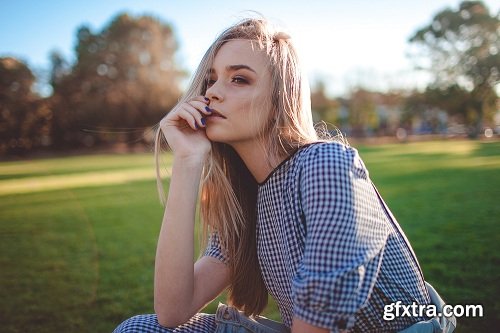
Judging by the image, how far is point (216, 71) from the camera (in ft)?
6.43

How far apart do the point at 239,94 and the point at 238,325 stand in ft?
3.75

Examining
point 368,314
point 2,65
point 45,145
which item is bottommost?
point 45,145

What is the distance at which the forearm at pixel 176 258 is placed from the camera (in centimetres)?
175

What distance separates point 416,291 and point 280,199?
2.33 feet

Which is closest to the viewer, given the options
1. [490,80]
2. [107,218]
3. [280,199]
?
[280,199]

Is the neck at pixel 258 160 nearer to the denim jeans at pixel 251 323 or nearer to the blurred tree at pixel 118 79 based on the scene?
the denim jeans at pixel 251 323

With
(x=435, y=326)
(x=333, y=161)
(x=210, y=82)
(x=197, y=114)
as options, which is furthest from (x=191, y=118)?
(x=435, y=326)

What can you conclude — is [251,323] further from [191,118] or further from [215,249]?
[191,118]

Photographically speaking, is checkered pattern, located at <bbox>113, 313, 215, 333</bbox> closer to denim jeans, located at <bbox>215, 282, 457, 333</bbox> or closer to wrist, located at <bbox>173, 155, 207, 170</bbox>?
denim jeans, located at <bbox>215, 282, 457, 333</bbox>

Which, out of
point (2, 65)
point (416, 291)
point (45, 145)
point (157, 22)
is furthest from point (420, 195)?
point (157, 22)

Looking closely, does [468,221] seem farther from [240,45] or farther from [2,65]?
[2,65]

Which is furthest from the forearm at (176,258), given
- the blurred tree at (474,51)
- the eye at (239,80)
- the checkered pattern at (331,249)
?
the blurred tree at (474,51)

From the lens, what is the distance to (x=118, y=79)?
1839 inches

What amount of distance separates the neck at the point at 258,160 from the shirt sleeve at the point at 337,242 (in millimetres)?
489
